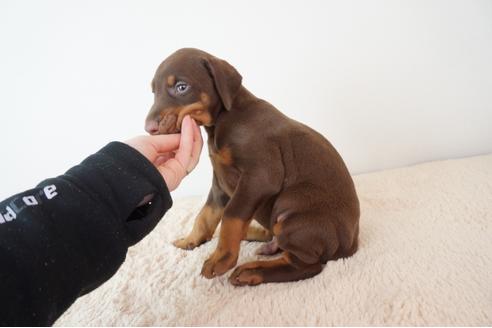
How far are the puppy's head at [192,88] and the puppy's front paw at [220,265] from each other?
50 centimetres

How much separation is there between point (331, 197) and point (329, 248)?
0.20 m

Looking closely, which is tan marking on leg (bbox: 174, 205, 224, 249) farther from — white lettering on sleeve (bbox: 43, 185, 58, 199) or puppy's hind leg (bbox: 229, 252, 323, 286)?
white lettering on sleeve (bbox: 43, 185, 58, 199)

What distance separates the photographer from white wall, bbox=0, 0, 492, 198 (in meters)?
2.51

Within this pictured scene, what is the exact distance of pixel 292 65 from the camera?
8.39 ft

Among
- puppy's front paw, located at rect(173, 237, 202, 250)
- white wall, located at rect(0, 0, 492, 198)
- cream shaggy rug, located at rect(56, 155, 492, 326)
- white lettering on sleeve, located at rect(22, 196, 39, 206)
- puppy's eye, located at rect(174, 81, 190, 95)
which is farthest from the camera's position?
white wall, located at rect(0, 0, 492, 198)

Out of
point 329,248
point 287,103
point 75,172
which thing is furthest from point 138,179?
point 287,103

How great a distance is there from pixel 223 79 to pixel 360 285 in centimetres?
91

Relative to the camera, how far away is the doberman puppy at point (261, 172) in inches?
56.4

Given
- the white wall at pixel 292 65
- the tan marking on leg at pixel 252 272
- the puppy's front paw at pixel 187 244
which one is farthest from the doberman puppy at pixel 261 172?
the white wall at pixel 292 65

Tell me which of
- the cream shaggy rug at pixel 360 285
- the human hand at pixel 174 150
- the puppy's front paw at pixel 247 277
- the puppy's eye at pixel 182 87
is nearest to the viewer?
the cream shaggy rug at pixel 360 285

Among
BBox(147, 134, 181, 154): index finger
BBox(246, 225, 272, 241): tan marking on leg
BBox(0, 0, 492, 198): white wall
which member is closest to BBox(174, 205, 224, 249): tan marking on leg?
BBox(246, 225, 272, 241): tan marking on leg

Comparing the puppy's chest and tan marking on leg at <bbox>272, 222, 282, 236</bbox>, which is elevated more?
the puppy's chest

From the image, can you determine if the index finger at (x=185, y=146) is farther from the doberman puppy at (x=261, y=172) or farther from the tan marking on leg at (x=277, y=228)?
the tan marking on leg at (x=277, y=228)

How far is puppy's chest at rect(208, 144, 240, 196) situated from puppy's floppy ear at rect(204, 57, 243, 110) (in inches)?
7.2
